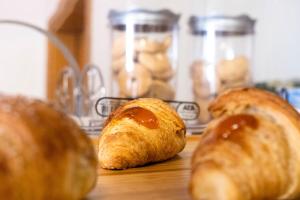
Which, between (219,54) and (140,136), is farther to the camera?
(219,54)

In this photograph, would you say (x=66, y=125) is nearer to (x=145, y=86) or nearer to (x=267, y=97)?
(x=267, y=97)

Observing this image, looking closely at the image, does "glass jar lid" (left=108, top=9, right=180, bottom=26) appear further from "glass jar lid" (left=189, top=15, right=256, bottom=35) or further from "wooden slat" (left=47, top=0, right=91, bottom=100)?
"wooden slat" (left=47, top=0, right=91, bottom=100)

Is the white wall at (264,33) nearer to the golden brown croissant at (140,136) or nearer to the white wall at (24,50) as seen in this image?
the white wall at (24,50)

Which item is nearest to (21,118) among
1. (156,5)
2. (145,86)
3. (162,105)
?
(162,105)

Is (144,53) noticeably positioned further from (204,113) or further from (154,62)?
(204,113)

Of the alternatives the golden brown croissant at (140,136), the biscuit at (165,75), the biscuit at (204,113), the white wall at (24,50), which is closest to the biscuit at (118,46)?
the biscuit at (165,75)

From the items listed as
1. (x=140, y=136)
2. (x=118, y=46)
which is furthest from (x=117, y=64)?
(x=140, y=136)

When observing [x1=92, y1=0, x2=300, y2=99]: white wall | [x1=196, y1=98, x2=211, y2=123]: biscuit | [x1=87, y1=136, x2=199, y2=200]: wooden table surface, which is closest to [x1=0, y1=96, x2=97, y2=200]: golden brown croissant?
[x1=87, y1=136, x2=199, y2=200]: wooden table surface
